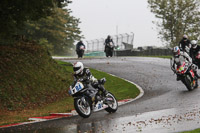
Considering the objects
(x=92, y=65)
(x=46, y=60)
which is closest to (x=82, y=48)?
(x=92, y=65)

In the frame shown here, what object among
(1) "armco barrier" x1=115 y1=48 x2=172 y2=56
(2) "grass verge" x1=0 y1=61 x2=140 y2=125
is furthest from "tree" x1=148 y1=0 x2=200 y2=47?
(2) "grass verge" x1=0 y1=61 x2=140 y2=125

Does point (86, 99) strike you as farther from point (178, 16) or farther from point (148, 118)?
point (178, 16)

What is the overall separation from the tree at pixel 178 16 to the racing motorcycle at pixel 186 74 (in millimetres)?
44824

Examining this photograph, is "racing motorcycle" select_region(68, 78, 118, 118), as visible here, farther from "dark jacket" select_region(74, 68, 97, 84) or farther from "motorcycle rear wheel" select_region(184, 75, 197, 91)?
"motorcycle rear wheel" select_region(184, 75, 197, 91)

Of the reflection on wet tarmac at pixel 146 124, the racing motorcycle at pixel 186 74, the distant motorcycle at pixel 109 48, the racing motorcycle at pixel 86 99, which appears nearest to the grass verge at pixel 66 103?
the racing motorcycle at pixel 86 99

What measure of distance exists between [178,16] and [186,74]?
4603 cm

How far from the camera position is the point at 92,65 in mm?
30984

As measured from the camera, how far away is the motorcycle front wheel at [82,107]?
1184cm

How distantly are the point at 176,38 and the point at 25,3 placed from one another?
4854cm

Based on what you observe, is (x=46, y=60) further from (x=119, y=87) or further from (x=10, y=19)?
(x=10, y=19)

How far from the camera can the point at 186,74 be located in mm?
17859

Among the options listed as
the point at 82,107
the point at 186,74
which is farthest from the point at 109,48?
the point at 82,107

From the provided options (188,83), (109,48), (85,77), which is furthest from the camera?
(109,48)

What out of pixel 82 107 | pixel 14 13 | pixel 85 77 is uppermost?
pixel 14 13
